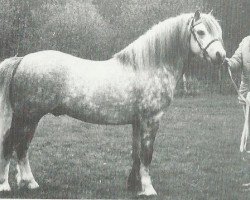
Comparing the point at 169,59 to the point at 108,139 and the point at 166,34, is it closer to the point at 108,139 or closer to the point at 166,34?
the point at 166,34

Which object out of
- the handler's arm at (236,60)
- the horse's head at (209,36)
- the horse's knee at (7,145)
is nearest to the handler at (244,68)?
the handler's arm at (236,60)

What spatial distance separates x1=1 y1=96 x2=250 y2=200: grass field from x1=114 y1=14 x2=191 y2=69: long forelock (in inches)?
16.6

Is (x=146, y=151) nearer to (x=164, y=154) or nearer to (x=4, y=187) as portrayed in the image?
(x=164, y=154)

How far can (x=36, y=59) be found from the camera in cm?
254

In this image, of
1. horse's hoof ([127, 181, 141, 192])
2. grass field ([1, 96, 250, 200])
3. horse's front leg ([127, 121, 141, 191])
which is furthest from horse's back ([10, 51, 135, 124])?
horse's hoof ([127, 181, 141, 192])

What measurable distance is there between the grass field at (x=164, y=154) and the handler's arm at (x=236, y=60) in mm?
240

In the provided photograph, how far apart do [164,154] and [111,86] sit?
0.78m

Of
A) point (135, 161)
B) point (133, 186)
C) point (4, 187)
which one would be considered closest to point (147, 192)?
point (133, 186)

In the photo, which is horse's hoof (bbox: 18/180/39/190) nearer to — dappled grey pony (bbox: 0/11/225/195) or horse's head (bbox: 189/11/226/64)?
dappled grey pony (bbox: 0/11/225/195)

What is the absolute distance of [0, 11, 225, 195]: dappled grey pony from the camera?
2.53 m

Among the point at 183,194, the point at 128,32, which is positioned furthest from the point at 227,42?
the point at 183,194

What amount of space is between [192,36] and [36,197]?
5.23 feet

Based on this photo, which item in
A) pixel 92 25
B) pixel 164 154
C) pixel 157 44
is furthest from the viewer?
pixel 164 154

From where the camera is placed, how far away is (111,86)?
101 inches
